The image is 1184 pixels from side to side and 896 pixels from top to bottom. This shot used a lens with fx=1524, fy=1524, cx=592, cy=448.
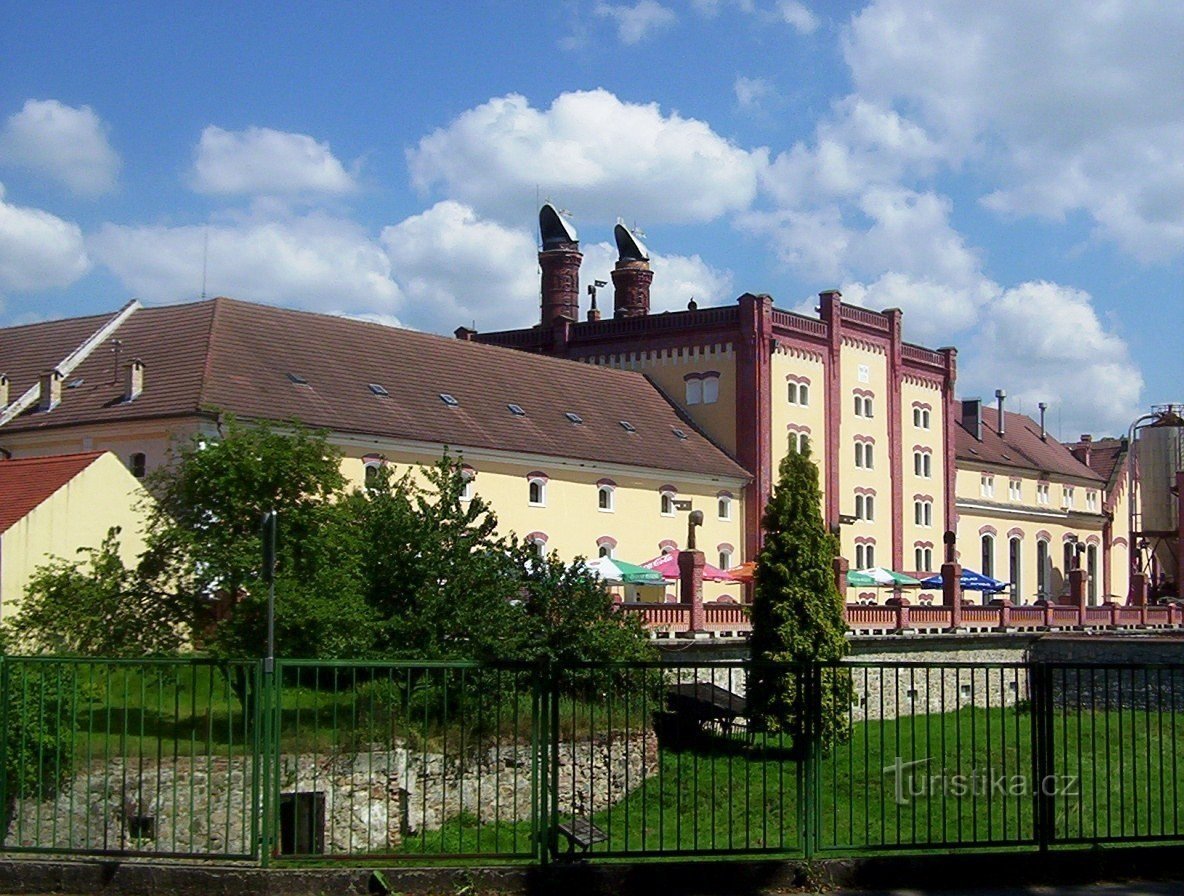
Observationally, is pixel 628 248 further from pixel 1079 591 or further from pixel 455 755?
pixel 455 755

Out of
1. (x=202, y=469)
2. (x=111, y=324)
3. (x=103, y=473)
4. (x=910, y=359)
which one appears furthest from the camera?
(x=910, y=359)

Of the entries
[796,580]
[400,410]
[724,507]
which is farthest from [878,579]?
[796,580]

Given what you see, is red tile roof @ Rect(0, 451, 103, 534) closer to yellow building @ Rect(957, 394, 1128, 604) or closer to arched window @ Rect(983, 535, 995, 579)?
yellow building @ Rect(957, 394, 1128, 604)

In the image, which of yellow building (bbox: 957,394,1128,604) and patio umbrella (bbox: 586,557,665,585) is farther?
yellow building (bbox: 957,394,1128,604)

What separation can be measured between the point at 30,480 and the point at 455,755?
Answer: 56.8 feet

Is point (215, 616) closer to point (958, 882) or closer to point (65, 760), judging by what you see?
point (65, 760)

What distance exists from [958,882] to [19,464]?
24278 millimetres

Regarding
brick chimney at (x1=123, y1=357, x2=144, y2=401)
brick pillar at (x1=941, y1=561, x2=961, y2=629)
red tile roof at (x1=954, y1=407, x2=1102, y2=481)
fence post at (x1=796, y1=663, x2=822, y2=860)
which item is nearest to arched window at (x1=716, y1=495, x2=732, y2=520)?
brick pillar at (x1=941, y1=561, x2=961, y2=629)

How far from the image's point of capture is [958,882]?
1208 centimetres

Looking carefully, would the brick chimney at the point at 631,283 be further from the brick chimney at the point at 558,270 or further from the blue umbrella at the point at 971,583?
the blue umbrella at the point at 971,583

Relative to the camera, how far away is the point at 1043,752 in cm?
1236

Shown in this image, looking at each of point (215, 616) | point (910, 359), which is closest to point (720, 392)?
point (910, 359)

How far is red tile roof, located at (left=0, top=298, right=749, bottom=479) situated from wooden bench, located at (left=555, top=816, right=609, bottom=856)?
76.5 feet

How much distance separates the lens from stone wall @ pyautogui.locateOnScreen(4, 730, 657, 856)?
12.8 meters
